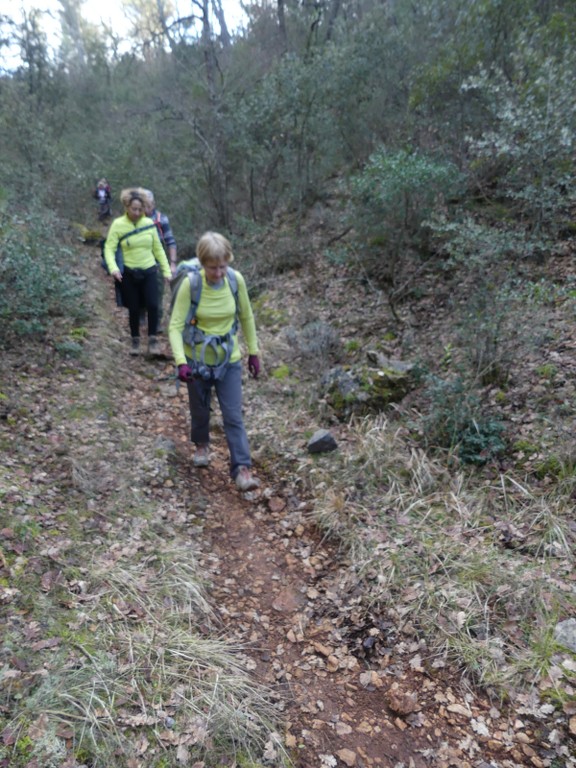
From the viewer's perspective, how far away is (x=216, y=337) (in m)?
4.25

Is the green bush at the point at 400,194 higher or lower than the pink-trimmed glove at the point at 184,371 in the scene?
higher

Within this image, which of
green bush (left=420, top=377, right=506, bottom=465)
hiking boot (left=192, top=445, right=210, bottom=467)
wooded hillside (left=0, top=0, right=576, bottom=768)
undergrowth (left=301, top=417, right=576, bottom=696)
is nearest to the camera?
wooded hillside (left=0, top=0, right=576, bottom=768)

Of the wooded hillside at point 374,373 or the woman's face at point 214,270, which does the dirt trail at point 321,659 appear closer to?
the wooded hillside at point 374,373

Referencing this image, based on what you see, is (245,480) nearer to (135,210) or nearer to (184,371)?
(184,371)

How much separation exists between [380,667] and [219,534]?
5.55ft

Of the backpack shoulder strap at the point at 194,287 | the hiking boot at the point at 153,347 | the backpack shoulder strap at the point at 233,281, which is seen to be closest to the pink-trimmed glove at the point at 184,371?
the backpack shoulder strap at the point at 194,287

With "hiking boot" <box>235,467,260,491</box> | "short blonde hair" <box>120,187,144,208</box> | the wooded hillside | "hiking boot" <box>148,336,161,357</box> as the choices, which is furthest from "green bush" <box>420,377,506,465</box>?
"short blonde hair" <box>120,187,144,208</box>

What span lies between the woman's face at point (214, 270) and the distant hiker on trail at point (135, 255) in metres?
2.54

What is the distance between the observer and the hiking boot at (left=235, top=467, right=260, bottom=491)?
4641 mm

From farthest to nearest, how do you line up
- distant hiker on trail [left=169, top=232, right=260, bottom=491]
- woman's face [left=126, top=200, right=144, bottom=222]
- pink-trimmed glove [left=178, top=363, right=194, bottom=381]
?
woman's face [left=126, top=200, right=144, bottom=222] → pink-trimmed glove [left=178, top=363, right=194, bottom=381] → distant hiker on trail [left=169, top=232, right=260, bottom=491]

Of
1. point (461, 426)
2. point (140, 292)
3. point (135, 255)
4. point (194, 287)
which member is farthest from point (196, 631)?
point (140, 292)

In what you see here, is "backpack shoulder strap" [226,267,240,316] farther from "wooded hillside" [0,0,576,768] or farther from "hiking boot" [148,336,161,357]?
"hiking boot" [148,336,161,357]

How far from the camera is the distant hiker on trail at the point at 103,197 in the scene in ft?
47.6

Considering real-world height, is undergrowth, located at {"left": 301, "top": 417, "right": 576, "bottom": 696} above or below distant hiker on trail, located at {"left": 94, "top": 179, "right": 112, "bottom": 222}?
below
